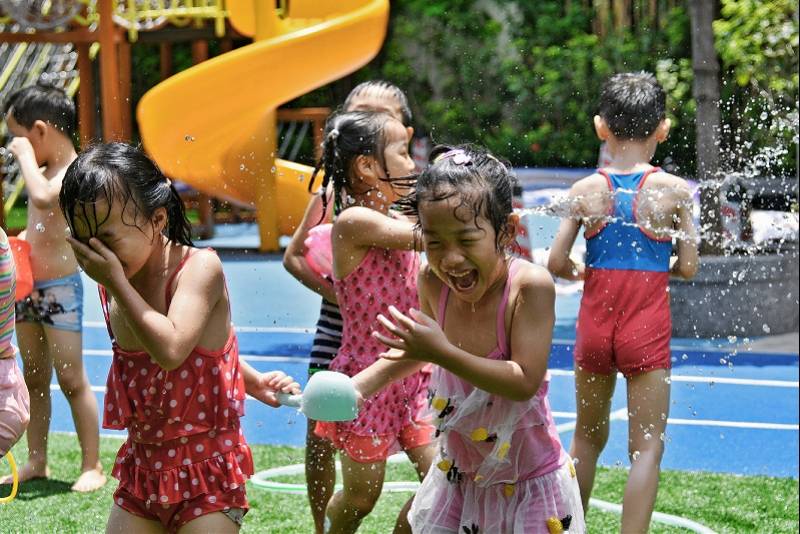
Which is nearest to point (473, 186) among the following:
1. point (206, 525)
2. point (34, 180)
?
point (206, 525)

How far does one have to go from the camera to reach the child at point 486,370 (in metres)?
2.94

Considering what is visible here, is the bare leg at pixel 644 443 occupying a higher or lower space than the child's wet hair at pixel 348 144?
lower

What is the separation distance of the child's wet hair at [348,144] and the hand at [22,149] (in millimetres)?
1545

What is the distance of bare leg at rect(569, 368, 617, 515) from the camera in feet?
14.6

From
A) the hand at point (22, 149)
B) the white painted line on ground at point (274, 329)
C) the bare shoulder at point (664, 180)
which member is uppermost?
the bare shoulder at point (664, 180)

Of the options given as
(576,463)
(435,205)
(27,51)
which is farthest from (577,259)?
(27,51)

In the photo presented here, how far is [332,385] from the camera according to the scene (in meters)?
3.00

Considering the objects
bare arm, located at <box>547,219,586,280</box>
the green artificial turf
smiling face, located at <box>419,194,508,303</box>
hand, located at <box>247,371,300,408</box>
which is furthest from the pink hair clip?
the green artificial turf

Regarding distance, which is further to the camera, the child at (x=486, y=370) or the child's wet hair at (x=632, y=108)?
the child's wet hair at (x=632, y=108)

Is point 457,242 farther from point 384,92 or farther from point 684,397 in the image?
point 684,397

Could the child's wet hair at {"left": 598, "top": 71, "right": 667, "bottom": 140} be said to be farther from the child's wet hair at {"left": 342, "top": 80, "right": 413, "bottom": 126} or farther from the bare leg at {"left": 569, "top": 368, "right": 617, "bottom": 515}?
the bare leg at {"left": 569, "top": 368, "right": 617, "bottom": 515}

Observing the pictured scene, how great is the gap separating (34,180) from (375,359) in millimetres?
1954

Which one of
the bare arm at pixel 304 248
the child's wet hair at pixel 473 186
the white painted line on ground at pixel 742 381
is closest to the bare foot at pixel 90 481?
the bare arm at pixel 304 248

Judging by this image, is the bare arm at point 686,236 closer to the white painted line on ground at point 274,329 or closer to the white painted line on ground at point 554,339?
the white painted line on ground at point 554,339
